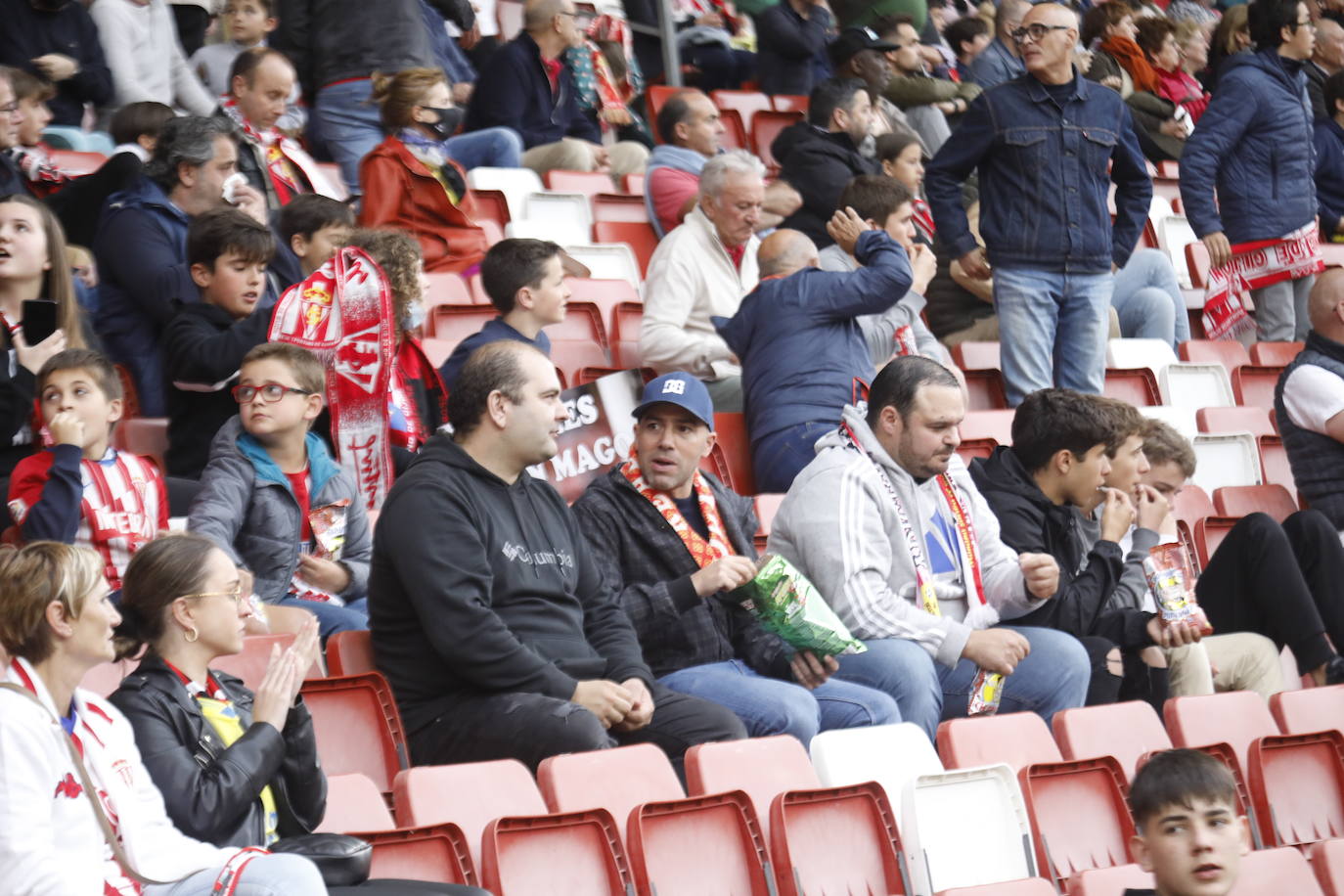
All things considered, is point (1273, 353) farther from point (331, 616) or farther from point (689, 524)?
point (331, 616)

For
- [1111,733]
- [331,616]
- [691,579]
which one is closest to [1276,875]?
[1111,733]

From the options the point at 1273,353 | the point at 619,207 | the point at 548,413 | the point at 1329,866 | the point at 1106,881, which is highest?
the point at 619,207

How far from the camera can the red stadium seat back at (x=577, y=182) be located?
27.3ft

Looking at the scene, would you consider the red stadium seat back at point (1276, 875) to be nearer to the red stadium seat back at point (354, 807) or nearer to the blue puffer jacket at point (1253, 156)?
the red stadium seat back at point (354, 807)

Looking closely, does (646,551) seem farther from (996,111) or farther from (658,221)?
(658,221)

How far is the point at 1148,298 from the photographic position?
26.7ft

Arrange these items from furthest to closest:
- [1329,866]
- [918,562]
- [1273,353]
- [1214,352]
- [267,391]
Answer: [1214,352] → [1273,353] → [918,562] → [267,391] → [1329,866]

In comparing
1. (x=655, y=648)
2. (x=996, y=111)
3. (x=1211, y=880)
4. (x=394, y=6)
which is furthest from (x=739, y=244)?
(x=1211, y=880)

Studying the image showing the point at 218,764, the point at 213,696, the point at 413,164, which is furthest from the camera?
the point at 413,164

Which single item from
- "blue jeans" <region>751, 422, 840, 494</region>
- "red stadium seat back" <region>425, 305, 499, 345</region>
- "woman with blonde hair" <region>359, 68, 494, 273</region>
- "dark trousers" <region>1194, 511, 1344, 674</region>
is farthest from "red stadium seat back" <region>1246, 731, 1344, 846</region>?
"woman with blonde hair" <region>359, 68, 494, 273</region>

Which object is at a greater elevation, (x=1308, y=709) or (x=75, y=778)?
(x=75, y=778)

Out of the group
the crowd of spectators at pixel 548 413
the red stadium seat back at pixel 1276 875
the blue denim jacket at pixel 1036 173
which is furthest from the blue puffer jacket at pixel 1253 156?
the red stadium seat back at pixel 1276 875

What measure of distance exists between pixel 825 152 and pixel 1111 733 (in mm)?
3777

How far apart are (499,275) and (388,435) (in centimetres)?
74
